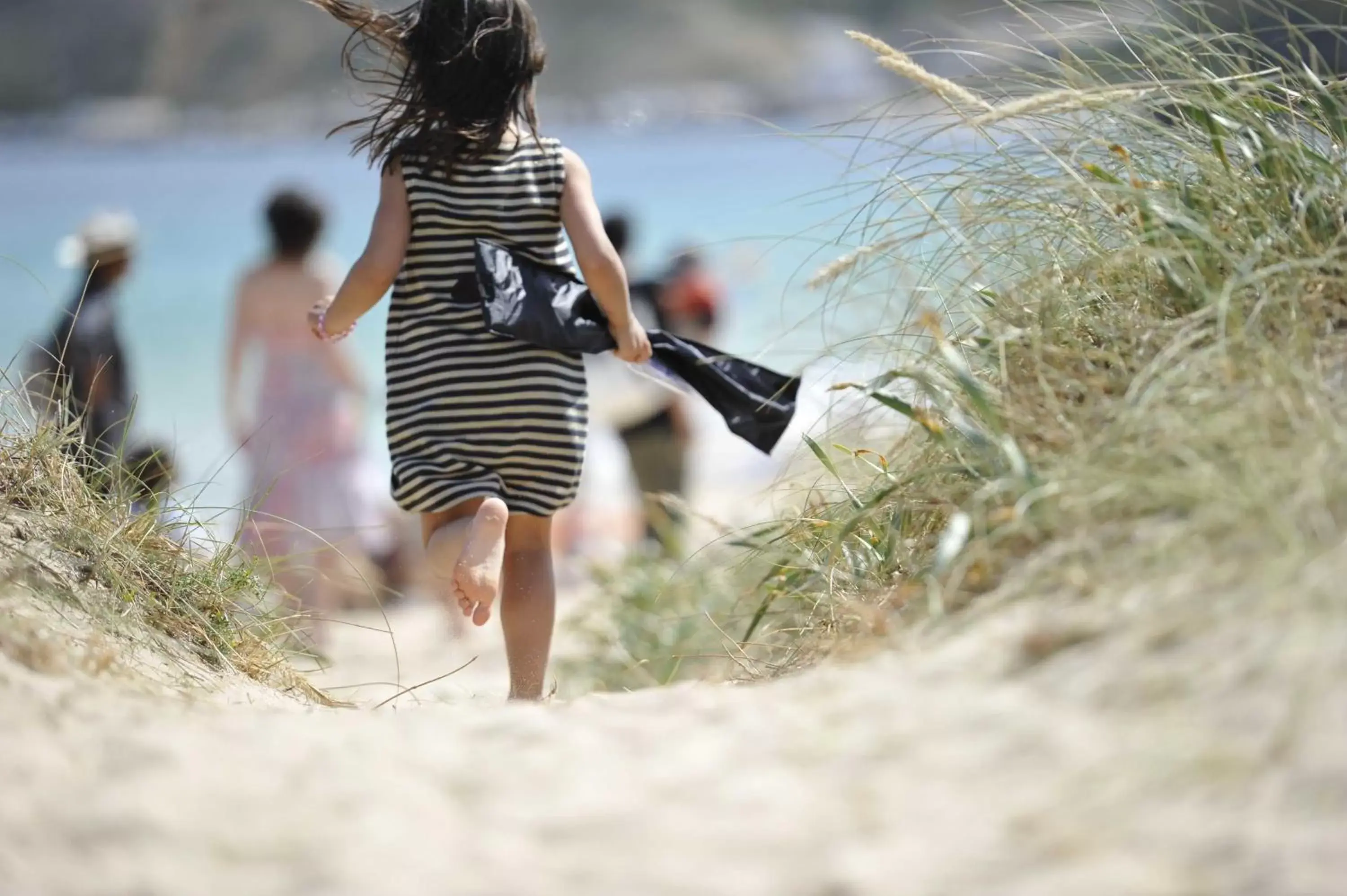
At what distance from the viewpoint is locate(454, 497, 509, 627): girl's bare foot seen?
8.72 feet

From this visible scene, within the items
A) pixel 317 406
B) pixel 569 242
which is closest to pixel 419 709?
pixel 569 242

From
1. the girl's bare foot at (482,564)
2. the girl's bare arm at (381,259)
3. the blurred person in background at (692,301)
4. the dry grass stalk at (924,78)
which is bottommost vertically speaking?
the blurred person in background at (692,301)

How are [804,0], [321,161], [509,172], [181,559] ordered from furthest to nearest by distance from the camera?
[804,0] → [321,161] → [509,172] → [181,559]

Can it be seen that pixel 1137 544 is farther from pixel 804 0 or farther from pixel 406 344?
pixel 804 0

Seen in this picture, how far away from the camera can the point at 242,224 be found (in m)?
20.4

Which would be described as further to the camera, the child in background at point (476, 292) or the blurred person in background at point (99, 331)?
the blurred person in background at point (99, 331)

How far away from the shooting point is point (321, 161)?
27.7 meters

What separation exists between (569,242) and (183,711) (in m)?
1.42

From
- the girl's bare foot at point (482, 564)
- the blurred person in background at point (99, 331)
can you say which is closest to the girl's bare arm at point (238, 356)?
the blurred person in background at point (99, 331)

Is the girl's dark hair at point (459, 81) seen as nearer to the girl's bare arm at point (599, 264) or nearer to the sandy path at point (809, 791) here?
the girl's bare arm at point (599, 264)

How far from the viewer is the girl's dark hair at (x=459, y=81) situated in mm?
2908

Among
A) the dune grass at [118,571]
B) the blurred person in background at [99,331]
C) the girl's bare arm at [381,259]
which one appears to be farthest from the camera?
the blurred person in background at [99,331]

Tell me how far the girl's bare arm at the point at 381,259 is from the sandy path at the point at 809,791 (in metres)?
1.30

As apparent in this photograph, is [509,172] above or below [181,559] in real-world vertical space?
above
